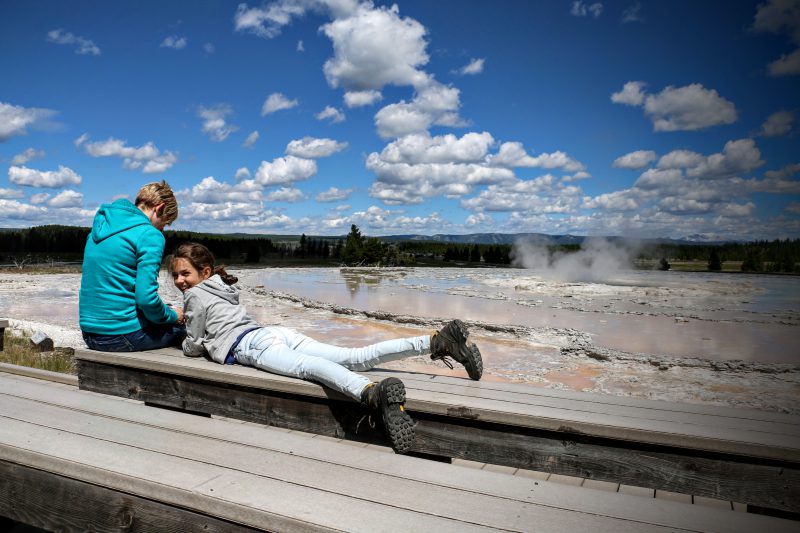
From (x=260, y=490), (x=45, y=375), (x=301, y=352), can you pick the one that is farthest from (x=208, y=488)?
(x=45, y=375)

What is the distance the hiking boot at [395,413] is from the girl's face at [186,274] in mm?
1392

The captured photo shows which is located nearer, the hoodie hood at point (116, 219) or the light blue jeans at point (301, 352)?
the light blue jeans at point (301, 352)

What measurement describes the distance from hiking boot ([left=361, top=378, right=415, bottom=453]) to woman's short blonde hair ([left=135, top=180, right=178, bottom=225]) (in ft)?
5.78

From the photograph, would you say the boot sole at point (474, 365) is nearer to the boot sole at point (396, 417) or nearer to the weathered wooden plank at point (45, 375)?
the boot sole at point (396, 417)

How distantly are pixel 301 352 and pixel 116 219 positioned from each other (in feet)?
4.16

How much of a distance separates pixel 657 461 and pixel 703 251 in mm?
43264

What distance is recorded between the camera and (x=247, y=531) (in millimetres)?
1595

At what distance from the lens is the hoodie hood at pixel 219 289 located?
122 inches

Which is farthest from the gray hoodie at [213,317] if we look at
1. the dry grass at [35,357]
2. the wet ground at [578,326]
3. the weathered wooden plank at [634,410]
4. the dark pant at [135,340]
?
the wet ground at [578,326]

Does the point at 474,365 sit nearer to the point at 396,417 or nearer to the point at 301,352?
the point at 396,417

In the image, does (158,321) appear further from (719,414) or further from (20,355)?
(20,355)

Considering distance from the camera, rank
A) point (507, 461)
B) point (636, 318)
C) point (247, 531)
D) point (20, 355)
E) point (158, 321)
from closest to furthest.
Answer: point (247, 531), point (507, 461), point (158, 321), point (20, 355), point (636, 318)

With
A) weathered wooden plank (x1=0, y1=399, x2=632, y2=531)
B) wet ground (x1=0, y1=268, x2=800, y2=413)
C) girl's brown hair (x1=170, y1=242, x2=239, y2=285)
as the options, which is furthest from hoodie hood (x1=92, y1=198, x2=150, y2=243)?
wet ground (x1=0, y1=268, x2=800, y2=413)

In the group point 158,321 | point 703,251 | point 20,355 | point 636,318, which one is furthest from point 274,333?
point 703,251
